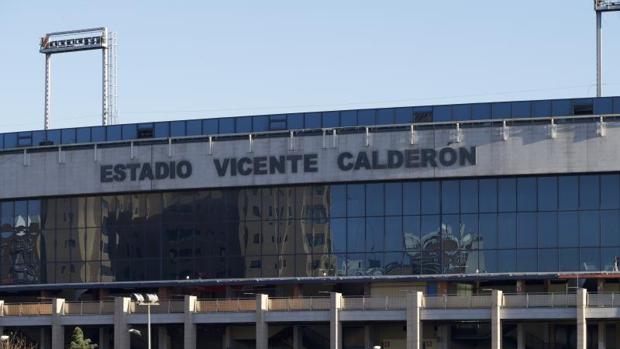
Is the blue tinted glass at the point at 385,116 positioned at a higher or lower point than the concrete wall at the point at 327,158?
higher

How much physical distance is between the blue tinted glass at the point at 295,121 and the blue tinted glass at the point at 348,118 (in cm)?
315

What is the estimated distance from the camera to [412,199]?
11581cm

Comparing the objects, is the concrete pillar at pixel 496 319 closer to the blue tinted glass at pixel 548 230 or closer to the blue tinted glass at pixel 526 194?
the blue tinted glass at pixel 548 230

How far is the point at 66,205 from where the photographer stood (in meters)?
124

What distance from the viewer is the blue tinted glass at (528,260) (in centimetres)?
11344

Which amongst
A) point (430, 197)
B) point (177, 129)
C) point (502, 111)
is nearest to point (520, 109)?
point (502, 111)

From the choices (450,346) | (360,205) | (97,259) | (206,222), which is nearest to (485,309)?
(450,346)

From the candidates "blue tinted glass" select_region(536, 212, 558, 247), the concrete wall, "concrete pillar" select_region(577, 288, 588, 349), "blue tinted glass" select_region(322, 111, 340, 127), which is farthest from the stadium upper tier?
"concrete pillar" select_region(577, 288, 588, 349)

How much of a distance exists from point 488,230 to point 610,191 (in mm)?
8951

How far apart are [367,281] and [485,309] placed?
12203 millimetres

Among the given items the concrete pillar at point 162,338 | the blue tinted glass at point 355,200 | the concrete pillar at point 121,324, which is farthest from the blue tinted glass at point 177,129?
the concrete pillar at point 162,338

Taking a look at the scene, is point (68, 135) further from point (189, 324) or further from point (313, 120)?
point (189, 324)

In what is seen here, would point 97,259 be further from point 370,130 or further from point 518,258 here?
point 518,258

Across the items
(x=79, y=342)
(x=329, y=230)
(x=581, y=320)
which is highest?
(x=329, y=230)
